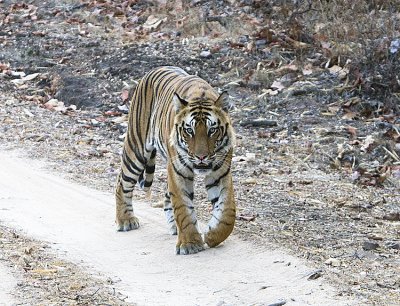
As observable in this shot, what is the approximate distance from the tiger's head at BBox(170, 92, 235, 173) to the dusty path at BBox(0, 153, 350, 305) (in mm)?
802

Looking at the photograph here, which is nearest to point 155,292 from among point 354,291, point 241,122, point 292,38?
point 354,291

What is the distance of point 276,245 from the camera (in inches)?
331

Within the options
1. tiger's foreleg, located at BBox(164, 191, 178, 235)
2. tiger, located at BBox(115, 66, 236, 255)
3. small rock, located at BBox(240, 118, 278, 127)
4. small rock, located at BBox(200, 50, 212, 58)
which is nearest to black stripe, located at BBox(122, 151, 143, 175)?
tiger's foreleg, located at BBox(164, 191, 178, 235)

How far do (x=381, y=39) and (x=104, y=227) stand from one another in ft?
20.1

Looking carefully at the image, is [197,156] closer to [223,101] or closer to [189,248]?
[223,101]

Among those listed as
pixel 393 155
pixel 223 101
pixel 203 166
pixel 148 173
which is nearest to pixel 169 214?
pixel 148 173

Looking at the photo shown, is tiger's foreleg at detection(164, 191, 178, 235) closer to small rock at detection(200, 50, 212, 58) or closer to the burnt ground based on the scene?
the burnt ground

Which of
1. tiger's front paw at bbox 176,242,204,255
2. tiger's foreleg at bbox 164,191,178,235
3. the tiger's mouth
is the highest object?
the tiger's mouth

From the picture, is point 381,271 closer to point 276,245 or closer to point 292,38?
point 276,245

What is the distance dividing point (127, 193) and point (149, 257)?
4.03 ft

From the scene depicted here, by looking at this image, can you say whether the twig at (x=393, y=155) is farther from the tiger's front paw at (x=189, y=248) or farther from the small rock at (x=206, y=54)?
the small rock at (x=206, y=54)

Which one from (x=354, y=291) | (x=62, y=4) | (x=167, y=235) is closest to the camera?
(x=354, y=291)

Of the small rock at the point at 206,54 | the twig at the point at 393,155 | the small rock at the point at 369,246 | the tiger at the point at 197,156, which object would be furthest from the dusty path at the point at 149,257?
the small rock at the point at 206,54

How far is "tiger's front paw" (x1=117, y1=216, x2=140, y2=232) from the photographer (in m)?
9.51
